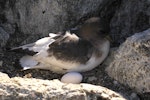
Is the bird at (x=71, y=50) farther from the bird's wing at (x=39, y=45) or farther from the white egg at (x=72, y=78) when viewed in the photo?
the white egg at (x=72, y=78)

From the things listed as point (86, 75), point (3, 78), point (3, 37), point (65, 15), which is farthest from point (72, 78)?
point (3, 37)

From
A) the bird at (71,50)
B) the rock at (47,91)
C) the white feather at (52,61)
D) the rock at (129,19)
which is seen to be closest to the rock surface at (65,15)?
the rock at (129,19)

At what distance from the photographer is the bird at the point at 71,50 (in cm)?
439

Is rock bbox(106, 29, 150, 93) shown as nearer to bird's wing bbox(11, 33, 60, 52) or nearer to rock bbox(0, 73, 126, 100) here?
rock bbox(0, 73, 126, 100)

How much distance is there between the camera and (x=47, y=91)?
378 centimetres

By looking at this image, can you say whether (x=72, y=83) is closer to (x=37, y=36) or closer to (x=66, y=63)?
(x=66, y=63)

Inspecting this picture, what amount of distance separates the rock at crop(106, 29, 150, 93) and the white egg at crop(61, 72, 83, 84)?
0.34 meters

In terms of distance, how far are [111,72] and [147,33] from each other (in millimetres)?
508

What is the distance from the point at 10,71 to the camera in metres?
4.49

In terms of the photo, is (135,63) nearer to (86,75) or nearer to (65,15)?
(86,75)

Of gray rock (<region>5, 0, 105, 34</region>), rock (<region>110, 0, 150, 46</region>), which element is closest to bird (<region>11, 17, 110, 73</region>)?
gray rock (<region>5, 0, 105, 34</region>)

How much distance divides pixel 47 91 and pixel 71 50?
720 mm

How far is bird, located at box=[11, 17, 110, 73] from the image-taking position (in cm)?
439

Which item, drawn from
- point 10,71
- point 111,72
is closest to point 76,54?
point 111,72
